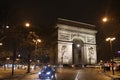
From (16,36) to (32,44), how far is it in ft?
23.4

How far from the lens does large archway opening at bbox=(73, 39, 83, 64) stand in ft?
313

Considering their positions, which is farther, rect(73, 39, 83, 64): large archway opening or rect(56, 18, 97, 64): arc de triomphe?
rect(73, 39, 83, 64): large archway opening

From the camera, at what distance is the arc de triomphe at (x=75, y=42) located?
286 feet

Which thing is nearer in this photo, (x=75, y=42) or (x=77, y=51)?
(x=75, y=42)

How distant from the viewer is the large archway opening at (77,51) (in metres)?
95.3

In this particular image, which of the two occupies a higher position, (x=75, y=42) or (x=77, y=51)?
(x=75, y=42)

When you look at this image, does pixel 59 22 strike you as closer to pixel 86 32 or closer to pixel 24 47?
pixel 86 32

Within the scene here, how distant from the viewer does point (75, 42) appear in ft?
312

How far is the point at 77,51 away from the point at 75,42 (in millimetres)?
4497

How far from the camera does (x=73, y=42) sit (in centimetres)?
9394

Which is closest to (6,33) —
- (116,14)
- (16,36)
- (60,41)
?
(16,36)

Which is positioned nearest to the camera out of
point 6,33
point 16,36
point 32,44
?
point 6,33

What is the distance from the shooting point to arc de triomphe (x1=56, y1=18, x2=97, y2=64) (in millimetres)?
87200

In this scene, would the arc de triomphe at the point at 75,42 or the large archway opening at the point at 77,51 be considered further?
the large archway opening at the point at 77,51
